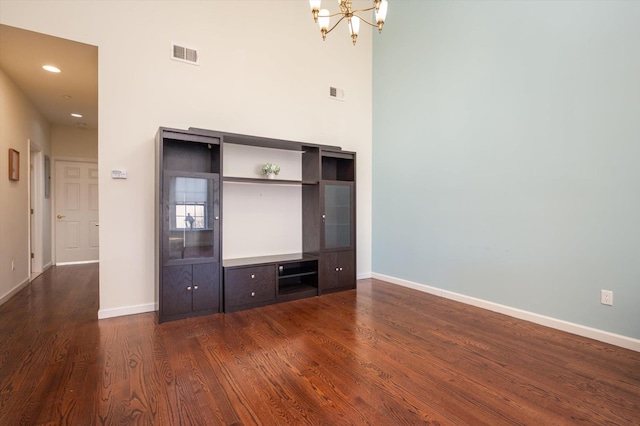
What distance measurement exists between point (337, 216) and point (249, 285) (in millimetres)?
1586

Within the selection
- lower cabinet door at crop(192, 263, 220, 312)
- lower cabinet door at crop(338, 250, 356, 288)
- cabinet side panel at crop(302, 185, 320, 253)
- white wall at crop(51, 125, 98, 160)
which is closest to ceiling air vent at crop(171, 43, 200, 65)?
cabinet side panel at crop(302, 185, 320, 253)

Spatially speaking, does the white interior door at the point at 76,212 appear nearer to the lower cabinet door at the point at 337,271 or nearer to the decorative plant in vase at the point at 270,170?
the decorative plant in vase at the point at 270,170

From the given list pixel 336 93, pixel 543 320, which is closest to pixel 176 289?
pixel 336 93

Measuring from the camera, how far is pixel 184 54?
12.1ft

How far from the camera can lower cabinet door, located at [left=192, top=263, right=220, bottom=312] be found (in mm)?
3387

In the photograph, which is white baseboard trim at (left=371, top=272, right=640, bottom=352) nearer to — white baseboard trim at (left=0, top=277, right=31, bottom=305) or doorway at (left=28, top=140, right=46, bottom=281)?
white baseboard trim at (left=0, top=277, right=31, bottom=305)

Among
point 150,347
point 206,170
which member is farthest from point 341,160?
point 150,347

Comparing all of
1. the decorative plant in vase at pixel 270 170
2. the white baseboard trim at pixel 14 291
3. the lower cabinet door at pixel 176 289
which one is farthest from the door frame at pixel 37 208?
the decorative plant in vase at pixel 270 170

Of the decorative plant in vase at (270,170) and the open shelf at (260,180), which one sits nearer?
the open shelf at (260,180)

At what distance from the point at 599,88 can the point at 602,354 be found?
232cm

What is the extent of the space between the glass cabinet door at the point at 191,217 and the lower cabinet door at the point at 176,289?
0.45 ft

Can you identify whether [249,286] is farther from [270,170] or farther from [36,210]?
[36,210]

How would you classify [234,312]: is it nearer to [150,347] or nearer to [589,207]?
[150,347]

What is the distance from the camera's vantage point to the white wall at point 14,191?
3803mm
